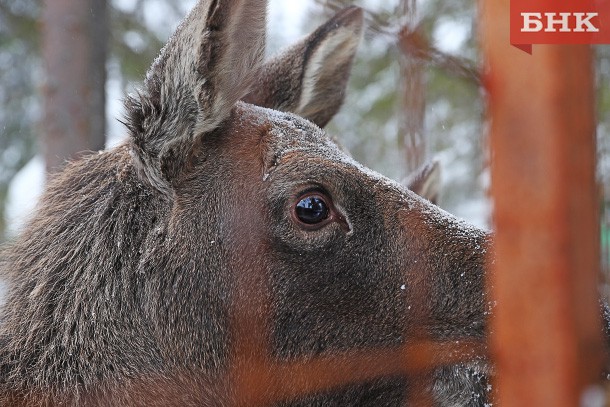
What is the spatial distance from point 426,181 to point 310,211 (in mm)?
1664

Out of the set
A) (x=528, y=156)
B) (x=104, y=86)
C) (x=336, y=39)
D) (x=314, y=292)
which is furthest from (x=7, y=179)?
(x=528, y=156)

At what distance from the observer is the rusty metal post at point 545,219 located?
1861 mm

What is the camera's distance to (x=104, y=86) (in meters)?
4.71

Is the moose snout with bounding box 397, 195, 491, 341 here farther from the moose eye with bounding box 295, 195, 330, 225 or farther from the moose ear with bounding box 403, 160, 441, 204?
the moose ear with bounding box 403, 160, 441, 204

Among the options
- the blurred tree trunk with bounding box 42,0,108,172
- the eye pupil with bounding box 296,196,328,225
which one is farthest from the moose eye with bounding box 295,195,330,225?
the blurred tree trunk with bounding box 42,0,108,172

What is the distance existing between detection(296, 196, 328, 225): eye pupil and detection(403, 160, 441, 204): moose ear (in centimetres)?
150

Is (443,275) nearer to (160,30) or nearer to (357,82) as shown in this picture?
(160,30)

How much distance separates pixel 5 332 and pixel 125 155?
2.84 feet

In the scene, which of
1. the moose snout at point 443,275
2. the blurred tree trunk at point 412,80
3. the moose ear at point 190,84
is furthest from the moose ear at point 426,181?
the moose ear at point 190,84

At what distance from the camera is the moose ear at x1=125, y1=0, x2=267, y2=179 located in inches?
113

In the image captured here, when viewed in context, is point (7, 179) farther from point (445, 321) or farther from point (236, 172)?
point (445, 321)

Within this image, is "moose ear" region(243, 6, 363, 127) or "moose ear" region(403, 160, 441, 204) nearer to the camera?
"moose ear" region(243, 6, 363, 127)

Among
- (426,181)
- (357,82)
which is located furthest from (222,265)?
(357,82)

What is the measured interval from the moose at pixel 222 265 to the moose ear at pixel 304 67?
30.3 inches
